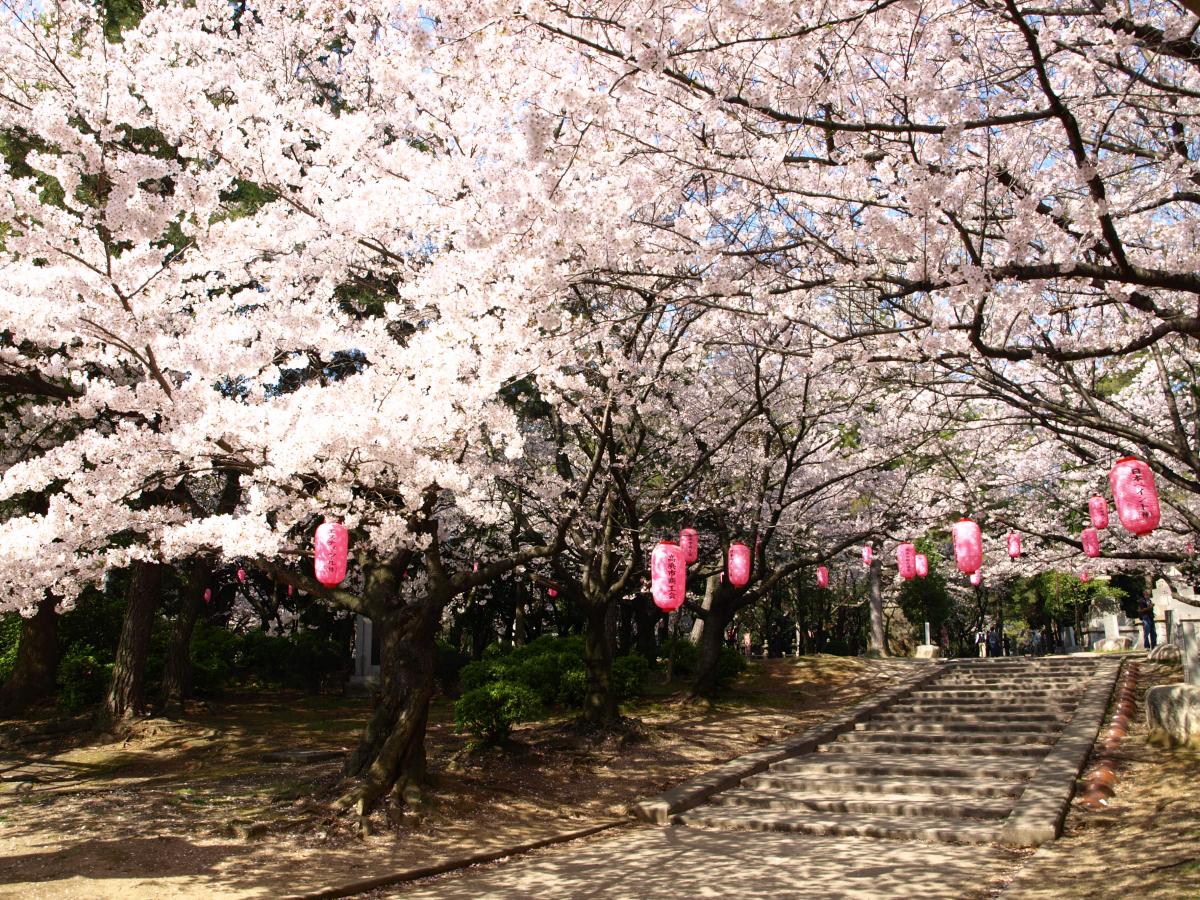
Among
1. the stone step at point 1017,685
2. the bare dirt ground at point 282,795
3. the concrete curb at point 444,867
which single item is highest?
the stone step at point 1017,685

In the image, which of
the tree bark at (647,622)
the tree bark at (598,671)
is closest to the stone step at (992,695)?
the tree bark at (598,671)

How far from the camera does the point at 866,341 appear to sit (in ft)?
26.4

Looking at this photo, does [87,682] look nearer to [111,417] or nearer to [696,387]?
[111,417]

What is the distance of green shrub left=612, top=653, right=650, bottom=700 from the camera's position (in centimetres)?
1627

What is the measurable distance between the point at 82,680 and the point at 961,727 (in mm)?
15476

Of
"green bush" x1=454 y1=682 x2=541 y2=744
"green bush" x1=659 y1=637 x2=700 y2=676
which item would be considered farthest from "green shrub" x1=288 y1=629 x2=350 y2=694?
"green bush" x1=454 y1=682 x2=541 y2=744

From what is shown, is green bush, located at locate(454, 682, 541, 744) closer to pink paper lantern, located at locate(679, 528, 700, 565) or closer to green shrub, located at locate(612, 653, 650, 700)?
pink paper lantern, located at locate(679, 528, 700, 565)

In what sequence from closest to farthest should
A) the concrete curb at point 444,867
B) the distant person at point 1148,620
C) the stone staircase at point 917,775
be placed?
the concrete curb at point 444,867 < the stone staircase at point 917,775 < the distant person at point 1148,620

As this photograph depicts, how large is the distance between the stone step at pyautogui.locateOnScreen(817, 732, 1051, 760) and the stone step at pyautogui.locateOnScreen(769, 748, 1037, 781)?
8.9 inches

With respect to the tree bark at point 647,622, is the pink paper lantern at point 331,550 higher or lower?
higher

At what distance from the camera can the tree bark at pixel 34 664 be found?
16.3m

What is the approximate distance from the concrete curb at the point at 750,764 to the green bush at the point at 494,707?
2.18 m

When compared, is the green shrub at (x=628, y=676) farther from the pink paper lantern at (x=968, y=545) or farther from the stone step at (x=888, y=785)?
the pink paper lantern at (x=968, y=545)

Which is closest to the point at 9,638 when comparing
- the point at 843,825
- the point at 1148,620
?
the point at 843,825
